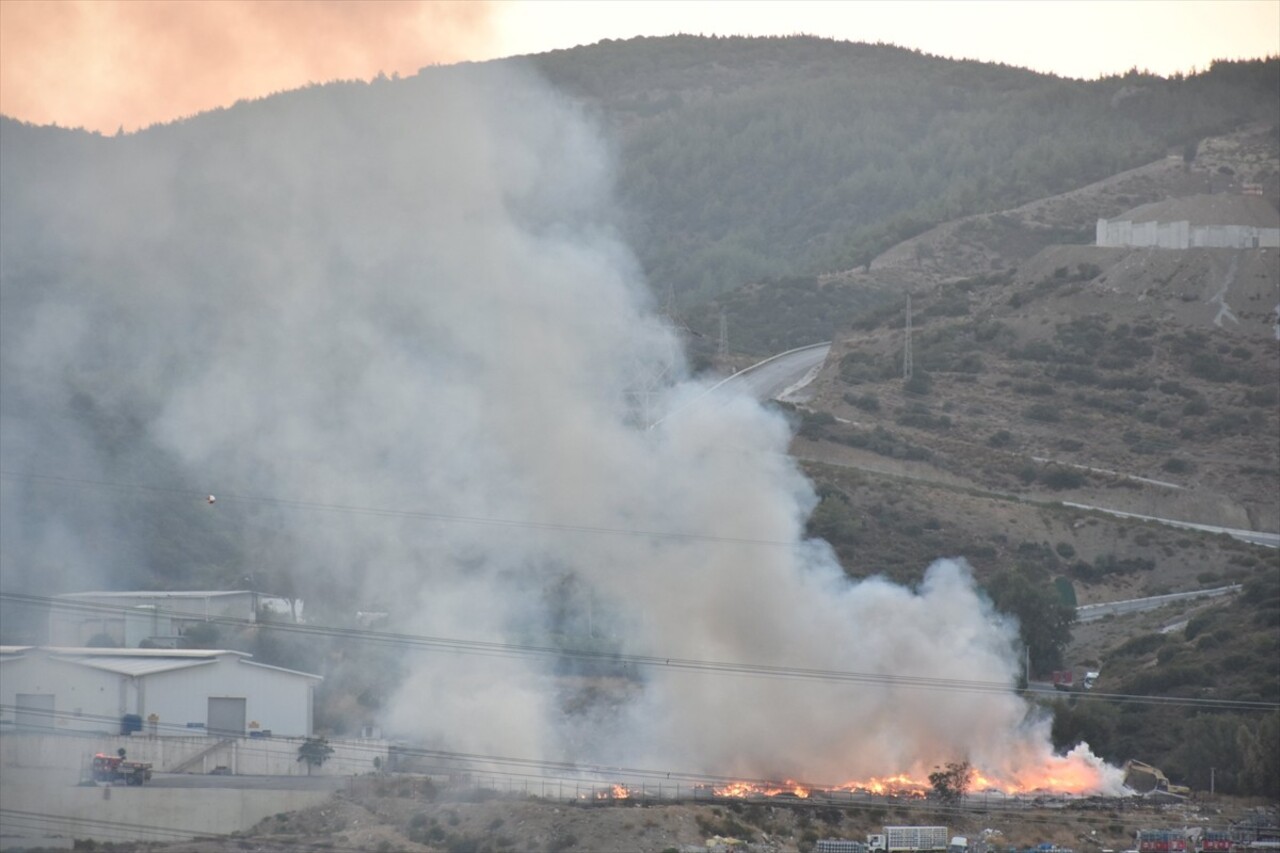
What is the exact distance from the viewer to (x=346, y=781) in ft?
201

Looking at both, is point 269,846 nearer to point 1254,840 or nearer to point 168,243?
point 1254,840

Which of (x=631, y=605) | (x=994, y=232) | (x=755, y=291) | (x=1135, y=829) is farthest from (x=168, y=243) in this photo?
(x=994, y=232)

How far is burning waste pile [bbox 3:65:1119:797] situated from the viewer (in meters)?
66.8

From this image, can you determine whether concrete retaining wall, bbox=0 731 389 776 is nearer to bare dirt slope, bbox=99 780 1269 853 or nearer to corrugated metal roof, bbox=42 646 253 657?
corrugated metal roof, bbox=42 646 253 657

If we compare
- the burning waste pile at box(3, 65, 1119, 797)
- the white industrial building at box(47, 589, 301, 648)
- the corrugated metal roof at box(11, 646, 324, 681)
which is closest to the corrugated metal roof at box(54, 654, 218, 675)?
the corrugated metal roof at box(11, 646, 324, 681)

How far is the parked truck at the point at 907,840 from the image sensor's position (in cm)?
5722

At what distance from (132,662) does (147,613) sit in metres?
9.71

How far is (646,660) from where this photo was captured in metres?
69.8

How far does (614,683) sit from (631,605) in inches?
120

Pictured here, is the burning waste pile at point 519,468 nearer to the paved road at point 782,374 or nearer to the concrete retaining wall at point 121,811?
the concrete retaining wall at point 121,811

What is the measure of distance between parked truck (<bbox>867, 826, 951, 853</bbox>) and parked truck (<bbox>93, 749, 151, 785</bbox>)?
2112 centimetres

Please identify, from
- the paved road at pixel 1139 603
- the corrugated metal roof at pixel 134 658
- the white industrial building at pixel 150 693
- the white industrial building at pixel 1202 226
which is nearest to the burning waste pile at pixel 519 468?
the white industrial building at pixel 150 693

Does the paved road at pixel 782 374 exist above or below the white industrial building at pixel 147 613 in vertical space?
above

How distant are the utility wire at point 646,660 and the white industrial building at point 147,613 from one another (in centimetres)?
14
